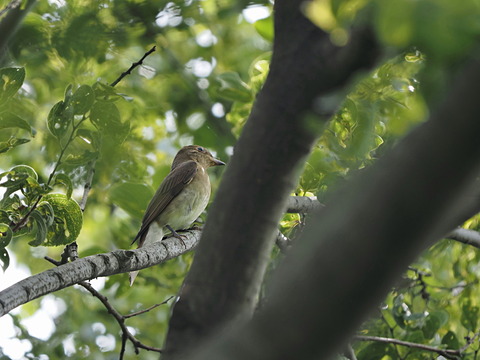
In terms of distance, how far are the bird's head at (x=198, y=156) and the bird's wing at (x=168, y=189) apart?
30 cm

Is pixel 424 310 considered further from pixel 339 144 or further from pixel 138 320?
pixel 138 320

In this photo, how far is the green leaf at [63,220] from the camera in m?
3.40

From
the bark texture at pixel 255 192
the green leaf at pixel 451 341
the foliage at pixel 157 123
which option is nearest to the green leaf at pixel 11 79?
the foliage at pixel 157 123

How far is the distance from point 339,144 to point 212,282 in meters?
1.22

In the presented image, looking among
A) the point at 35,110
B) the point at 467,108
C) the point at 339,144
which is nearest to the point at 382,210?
the point at 467,108

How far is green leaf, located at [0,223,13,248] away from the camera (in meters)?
3.06

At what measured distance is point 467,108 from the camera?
57.5 inches

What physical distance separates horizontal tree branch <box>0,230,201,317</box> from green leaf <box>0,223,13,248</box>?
31cm

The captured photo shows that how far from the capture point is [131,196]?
4961 mm

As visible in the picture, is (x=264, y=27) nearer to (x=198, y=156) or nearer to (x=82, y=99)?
(x=82, y=99)

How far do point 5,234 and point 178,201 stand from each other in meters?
4.26

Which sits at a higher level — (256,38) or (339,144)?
(339,144)

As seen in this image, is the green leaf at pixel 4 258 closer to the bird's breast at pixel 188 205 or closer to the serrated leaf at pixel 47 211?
the serrated leaf at pixel 47 211

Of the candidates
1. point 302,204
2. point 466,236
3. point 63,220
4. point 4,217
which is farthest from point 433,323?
point 4,217
